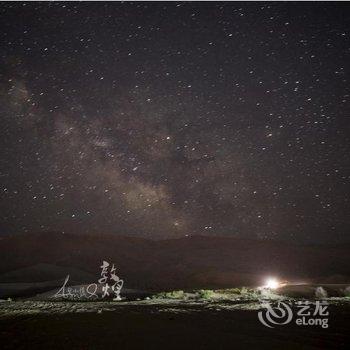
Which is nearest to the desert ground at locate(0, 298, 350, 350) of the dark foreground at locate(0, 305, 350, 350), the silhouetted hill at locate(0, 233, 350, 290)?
the dark foreground at locate(0, 305, 350, 350)

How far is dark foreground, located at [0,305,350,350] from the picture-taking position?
20.9 feet

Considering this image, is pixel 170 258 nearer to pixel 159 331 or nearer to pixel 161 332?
pixel 159 331

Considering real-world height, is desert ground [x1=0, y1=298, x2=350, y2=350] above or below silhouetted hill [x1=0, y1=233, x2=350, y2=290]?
below

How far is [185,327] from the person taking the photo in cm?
805

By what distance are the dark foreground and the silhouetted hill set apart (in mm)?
28874

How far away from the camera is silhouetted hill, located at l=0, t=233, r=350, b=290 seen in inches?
1779

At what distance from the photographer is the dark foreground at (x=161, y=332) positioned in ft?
20.9

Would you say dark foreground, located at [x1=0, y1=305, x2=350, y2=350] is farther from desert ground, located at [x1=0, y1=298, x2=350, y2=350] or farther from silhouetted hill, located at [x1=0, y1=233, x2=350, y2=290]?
silhouetted hill, located at [x1=0, y1=233, x2=350, y2=290]

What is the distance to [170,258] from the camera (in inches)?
2272

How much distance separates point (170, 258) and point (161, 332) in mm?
51450

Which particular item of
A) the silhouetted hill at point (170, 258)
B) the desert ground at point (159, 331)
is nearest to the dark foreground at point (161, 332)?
the desert ground at point (159, 331)

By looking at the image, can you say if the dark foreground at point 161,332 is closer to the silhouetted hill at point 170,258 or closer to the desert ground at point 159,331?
the desert ground at point 159,331

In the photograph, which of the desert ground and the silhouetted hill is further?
the silhouetted hill

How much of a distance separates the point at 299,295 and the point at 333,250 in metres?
46.1
